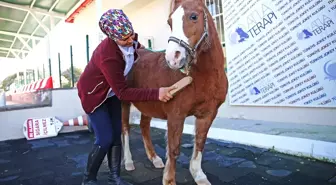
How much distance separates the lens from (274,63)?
13.8ft

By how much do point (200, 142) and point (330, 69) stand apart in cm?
243

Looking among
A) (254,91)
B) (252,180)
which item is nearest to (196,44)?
(252,180)

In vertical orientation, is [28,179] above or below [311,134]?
below

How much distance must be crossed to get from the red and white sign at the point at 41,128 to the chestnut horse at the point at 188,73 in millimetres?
3289

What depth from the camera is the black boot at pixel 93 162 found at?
209 cm

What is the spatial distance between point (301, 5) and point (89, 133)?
14.9 feet

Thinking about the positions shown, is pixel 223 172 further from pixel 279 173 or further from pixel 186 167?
pixel 279 173

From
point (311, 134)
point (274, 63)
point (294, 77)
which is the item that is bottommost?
point (311, 134)

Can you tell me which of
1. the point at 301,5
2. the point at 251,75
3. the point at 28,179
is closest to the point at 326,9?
the point at 301,5

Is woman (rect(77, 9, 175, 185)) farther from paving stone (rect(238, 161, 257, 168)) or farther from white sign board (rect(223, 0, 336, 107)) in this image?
white sign board (rect(223, 0, 336, 107))

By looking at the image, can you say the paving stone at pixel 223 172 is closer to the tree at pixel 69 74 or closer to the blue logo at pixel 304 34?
the blue logo at pixel 304 34

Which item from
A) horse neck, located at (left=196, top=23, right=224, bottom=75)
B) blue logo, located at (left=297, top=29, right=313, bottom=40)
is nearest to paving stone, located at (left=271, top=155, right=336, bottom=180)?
horse neck, located at (left=196, top=23, right=224, bottom=75)

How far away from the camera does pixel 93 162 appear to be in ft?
6.95

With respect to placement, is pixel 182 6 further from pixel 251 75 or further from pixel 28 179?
pixel 251 75
